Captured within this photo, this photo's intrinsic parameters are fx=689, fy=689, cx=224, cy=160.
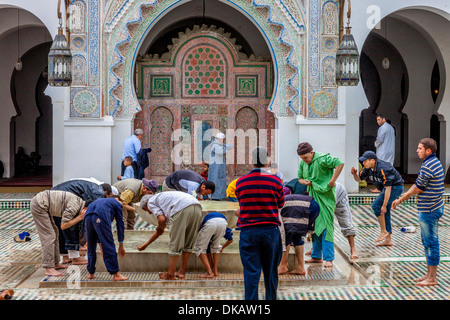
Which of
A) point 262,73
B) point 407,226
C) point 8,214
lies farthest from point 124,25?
point 407,226

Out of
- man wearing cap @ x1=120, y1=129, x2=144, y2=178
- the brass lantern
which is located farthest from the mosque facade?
the brass lantern

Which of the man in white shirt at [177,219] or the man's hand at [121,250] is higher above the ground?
the man in white shirt at [177,219]

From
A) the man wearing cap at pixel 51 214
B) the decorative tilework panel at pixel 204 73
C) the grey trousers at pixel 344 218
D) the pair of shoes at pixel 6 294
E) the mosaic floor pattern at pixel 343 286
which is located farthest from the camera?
the decorative tilework panel at pixel 204 73

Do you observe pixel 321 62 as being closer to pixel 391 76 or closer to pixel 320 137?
pixel 320 137

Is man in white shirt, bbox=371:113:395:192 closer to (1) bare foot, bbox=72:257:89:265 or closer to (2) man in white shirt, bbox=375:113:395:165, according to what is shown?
(2) man in white shirt, bbox=375:113:395:165

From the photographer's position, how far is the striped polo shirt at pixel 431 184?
202 inches

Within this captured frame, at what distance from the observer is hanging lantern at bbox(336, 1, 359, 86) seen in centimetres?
812

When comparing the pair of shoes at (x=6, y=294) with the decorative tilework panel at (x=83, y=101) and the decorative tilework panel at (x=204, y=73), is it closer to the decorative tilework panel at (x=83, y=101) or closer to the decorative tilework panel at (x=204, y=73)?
the decorative tilework panel at (x=83, y=101)

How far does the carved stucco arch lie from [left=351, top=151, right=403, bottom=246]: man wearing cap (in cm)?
295

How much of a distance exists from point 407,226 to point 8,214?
474 cm

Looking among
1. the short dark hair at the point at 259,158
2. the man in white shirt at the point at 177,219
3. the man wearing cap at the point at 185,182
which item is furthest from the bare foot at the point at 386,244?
the short dark hair at the point at 259,158

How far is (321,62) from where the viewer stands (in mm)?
9195

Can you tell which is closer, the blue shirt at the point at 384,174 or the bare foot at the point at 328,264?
the bare foot at the point at 328,264

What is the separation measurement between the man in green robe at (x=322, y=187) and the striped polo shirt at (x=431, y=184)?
0.74 meters
